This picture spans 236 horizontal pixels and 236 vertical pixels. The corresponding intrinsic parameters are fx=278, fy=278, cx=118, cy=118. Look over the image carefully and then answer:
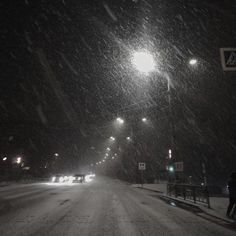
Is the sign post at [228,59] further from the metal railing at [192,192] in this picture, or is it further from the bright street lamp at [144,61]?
the bright street lamp at [144,61]

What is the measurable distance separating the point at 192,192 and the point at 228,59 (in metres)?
10.3

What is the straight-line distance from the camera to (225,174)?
106 feet

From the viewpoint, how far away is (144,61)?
16.7 meters

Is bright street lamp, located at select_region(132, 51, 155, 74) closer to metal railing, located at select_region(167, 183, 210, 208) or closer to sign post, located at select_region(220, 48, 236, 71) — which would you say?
metal railing, located at select_region(167, 183, 210, 208)

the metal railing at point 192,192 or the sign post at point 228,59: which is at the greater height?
the sign post at point 228,59

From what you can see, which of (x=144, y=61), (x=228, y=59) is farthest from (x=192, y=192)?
(x=228, y=59)

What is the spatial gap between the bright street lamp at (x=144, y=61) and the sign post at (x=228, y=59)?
8070mm

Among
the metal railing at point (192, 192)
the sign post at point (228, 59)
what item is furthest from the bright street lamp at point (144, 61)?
the sign post at point (228, 59)

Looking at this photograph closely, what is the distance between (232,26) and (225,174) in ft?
54.5

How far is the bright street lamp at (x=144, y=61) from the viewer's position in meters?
16.3

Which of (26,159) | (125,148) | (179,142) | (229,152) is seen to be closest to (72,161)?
(26,159)

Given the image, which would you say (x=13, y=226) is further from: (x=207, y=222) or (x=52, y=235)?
(x=207, y=222)

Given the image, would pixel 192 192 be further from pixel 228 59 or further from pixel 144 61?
pixel 228 59

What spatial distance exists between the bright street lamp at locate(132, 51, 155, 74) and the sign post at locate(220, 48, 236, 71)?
8070 mm
